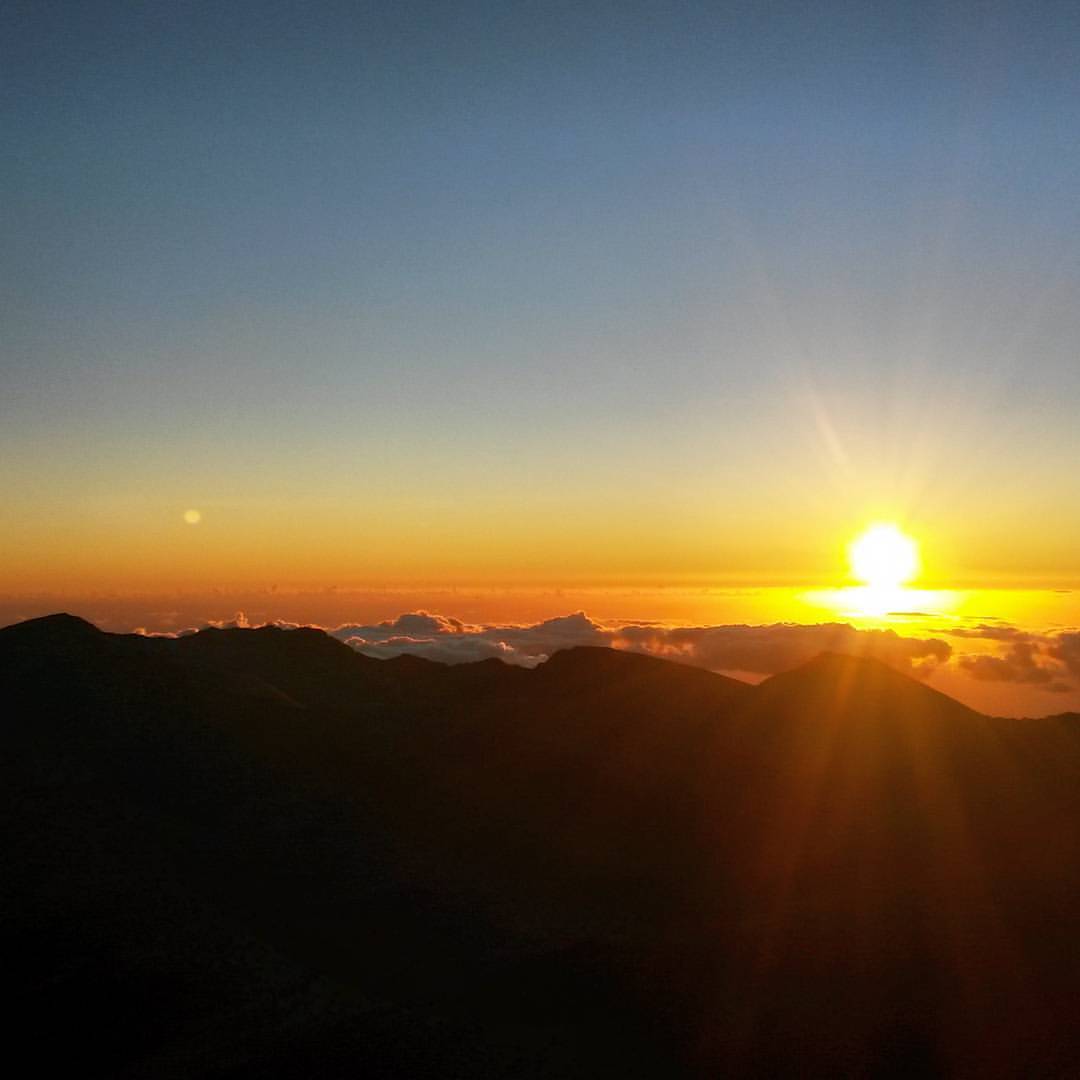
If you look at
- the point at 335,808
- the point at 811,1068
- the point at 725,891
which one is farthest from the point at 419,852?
the point at 811,1068

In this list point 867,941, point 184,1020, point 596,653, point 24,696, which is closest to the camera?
point 184,1020

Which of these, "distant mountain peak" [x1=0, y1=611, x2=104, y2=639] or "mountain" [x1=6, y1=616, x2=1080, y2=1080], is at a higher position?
"distant mountain peak" [x1=0, y1=611, x2=104, y2=639]

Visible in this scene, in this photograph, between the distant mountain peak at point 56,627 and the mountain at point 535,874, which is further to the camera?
the distant mountain peak at point 56,627

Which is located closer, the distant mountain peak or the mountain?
the mountain

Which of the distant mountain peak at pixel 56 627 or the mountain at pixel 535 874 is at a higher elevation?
the distant mountain peak at pixel 56 627

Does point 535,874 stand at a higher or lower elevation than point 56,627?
lower

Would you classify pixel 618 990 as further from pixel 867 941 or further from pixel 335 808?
pixel 335 808

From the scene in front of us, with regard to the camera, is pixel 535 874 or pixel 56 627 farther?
pixel 56 627

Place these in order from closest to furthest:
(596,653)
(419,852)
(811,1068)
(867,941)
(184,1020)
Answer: (184,1020), (811,1068), (867,941), (419,852), (596,653)
